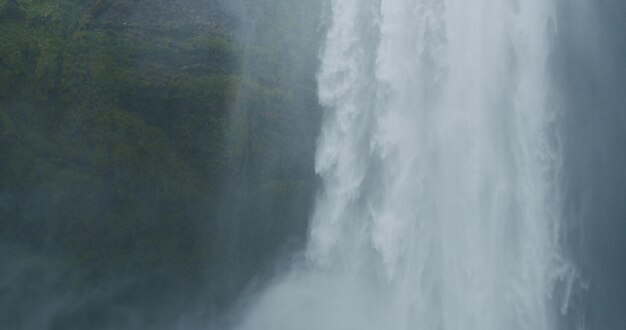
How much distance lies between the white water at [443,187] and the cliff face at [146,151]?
1.28 metres

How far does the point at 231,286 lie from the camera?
14.9m

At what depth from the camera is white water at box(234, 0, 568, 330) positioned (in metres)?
13.7

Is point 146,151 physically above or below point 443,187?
above

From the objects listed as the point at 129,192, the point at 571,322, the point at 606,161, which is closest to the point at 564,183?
the point at 606,161

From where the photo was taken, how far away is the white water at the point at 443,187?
13672 mm

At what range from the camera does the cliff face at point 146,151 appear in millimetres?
13906

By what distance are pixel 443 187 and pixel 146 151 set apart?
630 centimetres

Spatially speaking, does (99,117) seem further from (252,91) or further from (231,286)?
(231,286)

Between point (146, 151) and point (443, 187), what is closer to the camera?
point (443, 187)

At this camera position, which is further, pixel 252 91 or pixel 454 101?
pixel 252 91

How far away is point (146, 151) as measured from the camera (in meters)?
14.6

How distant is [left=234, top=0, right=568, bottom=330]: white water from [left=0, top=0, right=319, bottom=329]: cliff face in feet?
4.19

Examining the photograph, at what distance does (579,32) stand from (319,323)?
8.30m

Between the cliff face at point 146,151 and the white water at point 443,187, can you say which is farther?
the cliff face at point 146,151
